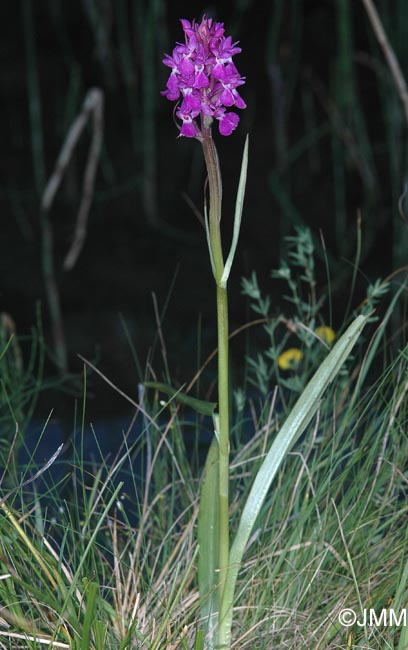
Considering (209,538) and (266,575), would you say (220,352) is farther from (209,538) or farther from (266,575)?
(266,575)

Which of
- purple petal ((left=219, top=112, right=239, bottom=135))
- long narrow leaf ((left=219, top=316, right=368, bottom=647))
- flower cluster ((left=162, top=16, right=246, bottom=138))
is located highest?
flower cluster ((left=162, top=16, right=246, bottom=138))

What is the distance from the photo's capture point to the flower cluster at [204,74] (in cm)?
84

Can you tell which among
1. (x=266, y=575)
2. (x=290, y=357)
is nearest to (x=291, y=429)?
(x=266, y=575)

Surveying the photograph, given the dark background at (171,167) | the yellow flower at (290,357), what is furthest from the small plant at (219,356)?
the dark background at (171,167)

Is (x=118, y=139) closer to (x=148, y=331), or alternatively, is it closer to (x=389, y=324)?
(x=148, y=331)

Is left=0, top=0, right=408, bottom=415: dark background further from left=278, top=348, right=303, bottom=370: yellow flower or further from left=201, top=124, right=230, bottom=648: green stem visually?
left=201, top=124, right=230, bottom=648: green stem

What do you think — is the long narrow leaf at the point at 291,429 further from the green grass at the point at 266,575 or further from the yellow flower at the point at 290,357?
the yellow flower at the point at 290,357

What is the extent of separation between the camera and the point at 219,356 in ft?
2.96

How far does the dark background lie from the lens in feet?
7.56

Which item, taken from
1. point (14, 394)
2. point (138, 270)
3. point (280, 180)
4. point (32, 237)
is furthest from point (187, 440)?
point (280, 180)

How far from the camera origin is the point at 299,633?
1.00 meters

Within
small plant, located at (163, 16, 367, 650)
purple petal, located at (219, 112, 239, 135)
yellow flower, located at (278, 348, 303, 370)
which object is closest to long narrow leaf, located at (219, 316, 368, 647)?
small plant, located at (163, 16, 367, 650)

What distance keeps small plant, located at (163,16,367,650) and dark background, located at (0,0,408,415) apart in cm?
81

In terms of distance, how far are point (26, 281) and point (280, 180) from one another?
3.32ft
